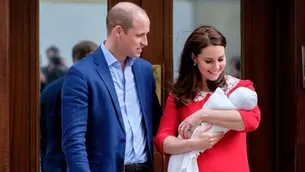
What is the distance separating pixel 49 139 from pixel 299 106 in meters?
1.36

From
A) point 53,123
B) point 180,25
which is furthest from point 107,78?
point 180,25

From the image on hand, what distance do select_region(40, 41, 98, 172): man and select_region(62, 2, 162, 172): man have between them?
1.41ft

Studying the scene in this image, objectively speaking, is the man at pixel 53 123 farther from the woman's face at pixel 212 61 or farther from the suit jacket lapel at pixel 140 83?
the woman's face at pixel 212 61

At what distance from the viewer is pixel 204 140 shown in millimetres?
2506

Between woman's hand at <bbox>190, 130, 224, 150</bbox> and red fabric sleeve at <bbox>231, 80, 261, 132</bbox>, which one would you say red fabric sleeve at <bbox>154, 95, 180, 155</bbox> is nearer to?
woman's hand at <bbox>190, 130, 224, 150</bbox>

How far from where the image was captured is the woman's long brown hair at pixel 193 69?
262 centimetres

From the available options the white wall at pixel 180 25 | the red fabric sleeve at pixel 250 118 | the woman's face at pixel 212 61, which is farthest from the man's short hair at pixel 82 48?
the red fabric sleeve at pixel 250 118

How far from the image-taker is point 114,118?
258 cm

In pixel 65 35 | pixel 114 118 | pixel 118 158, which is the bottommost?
pixel 118 158

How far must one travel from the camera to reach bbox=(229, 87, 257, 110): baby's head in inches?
98.5

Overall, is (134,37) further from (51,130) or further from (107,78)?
(51,130)

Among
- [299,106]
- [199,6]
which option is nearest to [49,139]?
[199,6]

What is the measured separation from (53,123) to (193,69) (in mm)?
827

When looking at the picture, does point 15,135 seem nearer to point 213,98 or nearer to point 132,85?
point 132,85
